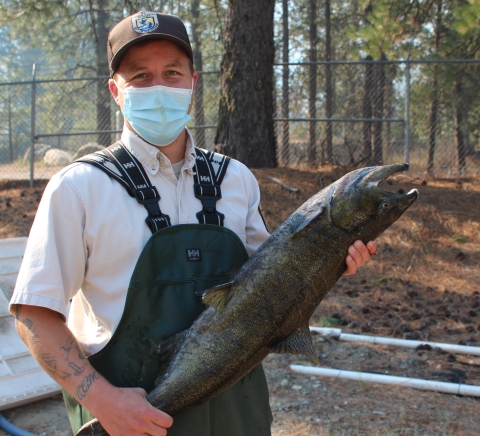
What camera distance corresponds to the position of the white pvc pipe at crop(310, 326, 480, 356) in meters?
4.88

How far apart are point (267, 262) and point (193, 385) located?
0.52 meters

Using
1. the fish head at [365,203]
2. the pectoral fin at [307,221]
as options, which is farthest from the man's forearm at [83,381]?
the fish head at [365,203]

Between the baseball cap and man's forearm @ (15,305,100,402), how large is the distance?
1.08 metres

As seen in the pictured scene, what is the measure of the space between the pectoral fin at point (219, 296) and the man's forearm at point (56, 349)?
47cm

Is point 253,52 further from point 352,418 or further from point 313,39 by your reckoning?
point 313,39

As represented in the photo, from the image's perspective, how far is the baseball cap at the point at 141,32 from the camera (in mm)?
2182

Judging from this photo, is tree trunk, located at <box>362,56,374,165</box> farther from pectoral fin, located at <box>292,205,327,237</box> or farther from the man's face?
pectoral fin, located at <box>292,205,327,237</box>

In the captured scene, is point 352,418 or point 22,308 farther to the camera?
point 352,418

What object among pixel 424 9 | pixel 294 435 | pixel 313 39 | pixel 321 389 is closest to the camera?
pixel 294 435

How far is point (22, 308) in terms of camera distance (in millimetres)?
1880

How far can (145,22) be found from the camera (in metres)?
2.20

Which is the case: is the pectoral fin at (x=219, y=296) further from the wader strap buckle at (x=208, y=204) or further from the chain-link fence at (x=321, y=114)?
the chain-link fence at (x=321, y=114)

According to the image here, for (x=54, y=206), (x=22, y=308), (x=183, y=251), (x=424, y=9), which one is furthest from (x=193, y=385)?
(x=424, y=9)

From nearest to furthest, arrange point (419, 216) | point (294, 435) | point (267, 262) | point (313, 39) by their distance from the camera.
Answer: point (267, 262)
point (294, 435)
point (419, 216)
point (313, 39)
